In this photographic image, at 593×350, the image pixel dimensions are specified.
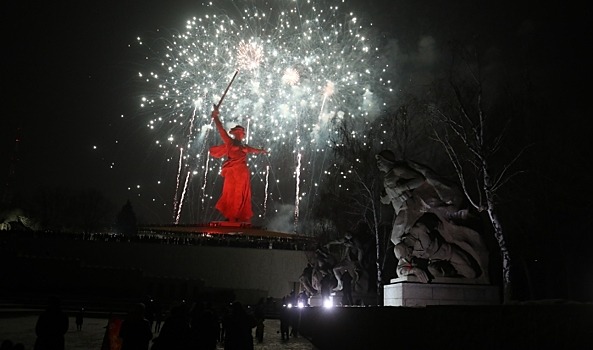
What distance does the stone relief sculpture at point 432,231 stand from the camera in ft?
40.1

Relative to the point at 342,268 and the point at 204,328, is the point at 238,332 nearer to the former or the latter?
the point at 204,328

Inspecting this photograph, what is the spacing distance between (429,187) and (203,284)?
68.2ft

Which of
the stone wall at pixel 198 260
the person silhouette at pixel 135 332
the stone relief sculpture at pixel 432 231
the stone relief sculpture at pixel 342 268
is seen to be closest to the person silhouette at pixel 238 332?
the person silhouette at pixel 135 332

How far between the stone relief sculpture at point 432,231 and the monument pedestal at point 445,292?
0.15 metres

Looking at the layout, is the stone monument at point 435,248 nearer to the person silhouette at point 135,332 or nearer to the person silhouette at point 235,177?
the person silhouette at point 135,332

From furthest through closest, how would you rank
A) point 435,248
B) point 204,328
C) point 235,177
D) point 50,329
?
point 235,177, point 435,248, point 204,328, point 50,329

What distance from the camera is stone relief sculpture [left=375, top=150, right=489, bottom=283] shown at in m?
12.2

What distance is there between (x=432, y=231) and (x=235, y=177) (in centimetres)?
2817

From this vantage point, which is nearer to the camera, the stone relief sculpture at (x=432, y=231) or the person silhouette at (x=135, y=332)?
the person silhouette at (x=135, y=332)

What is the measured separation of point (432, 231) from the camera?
1233 centimetres

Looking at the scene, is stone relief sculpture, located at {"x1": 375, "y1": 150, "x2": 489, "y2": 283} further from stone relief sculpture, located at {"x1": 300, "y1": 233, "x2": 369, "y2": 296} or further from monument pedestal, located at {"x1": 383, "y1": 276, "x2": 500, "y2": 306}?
stone relief sculpture, located at {"x1": 300, "y1": 233, "x2": 369, "y2": 296}

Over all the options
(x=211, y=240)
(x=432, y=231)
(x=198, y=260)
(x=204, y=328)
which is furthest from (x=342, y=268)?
(x=204, y=328)

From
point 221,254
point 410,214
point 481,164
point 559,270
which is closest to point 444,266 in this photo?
point 410,214

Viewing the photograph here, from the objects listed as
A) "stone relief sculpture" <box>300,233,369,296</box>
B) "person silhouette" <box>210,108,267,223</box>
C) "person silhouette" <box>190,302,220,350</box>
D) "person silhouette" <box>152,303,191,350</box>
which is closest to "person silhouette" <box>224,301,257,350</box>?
"person silhouette" <box>190,302,220,350</box>
